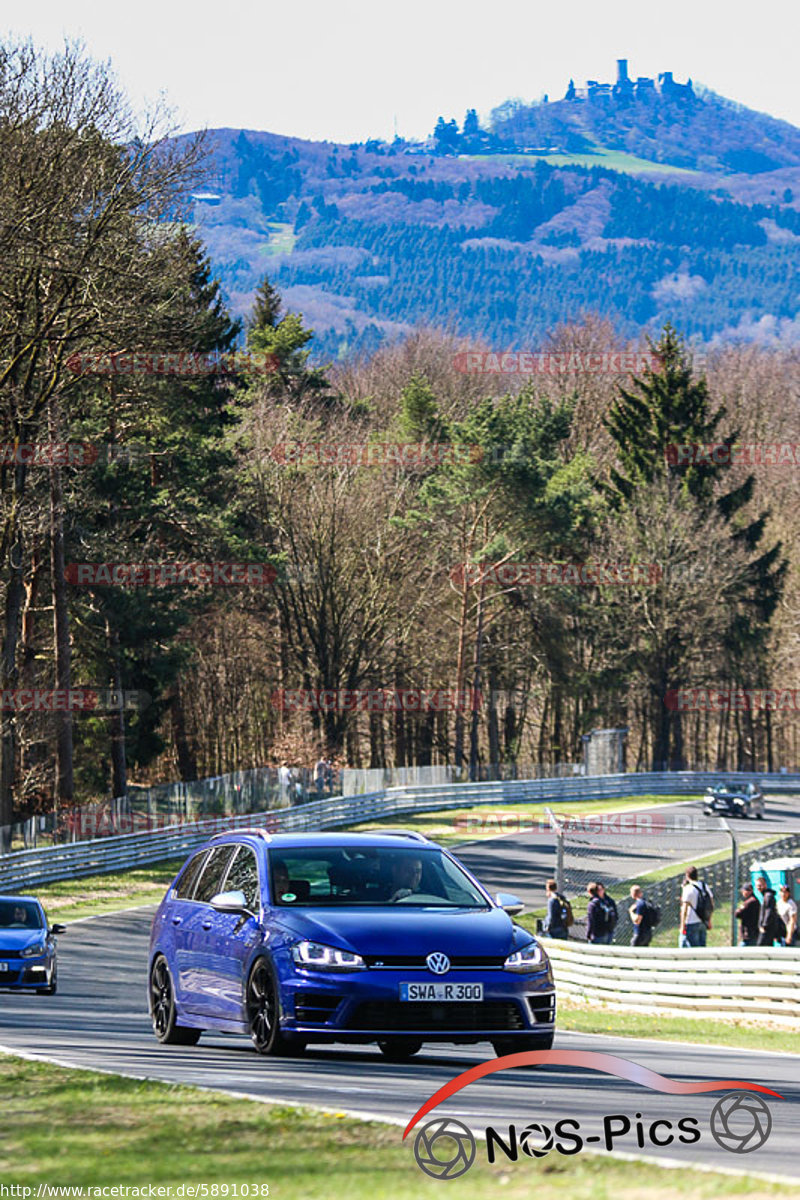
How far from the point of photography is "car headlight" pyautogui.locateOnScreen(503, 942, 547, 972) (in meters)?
10.8

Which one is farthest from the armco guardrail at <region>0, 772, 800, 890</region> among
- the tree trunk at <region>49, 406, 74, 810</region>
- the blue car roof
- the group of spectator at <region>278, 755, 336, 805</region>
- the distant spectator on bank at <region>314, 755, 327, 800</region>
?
the blue car roof

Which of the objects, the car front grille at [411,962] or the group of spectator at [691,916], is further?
the group of spectator at [691,916]

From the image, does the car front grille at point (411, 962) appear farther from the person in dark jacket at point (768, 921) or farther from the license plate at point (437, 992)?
the person in dark jacket at point (768, 921)

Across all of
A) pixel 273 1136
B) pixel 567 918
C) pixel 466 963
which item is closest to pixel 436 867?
pixel 466 963

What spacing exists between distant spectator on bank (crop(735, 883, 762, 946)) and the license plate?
39.9 feet

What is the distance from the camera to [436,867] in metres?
12.0

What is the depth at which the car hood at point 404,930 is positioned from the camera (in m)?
10.7

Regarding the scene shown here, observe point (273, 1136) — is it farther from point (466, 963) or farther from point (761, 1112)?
point (466, 963)

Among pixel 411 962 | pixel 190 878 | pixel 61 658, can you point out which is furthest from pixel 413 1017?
pixel 61 658

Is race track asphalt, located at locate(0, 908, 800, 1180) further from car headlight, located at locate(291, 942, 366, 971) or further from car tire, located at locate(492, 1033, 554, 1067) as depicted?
car headlight, located at locate(291, 942, 366, 971)

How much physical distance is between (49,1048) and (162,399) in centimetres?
3687

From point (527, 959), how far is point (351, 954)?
3.68 feet

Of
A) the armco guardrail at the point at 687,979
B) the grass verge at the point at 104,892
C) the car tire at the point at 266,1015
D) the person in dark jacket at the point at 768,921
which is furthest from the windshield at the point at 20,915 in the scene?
the grass verge at the point at 104,892

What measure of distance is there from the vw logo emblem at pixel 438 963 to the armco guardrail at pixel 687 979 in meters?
8.65
